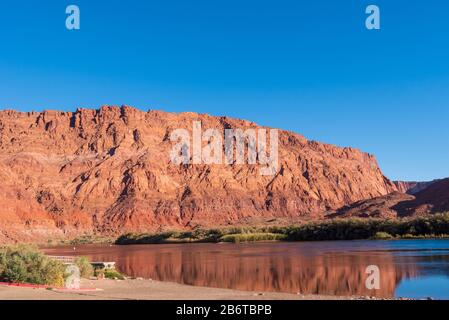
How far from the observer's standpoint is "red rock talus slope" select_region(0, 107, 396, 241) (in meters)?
137

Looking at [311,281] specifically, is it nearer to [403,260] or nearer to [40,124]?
[403,260]

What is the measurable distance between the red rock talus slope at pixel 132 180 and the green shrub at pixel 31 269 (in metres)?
92.7

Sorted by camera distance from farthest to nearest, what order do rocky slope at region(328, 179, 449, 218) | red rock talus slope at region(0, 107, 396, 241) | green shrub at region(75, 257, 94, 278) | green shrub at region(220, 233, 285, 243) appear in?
red rock talus slope at region(0, 107, 396, 241) → rocky slope at region(328, 179, 449, 218) → green shrub at region(220, 233, 285, 243) → green shrub at region(75, 257, 94, 278)

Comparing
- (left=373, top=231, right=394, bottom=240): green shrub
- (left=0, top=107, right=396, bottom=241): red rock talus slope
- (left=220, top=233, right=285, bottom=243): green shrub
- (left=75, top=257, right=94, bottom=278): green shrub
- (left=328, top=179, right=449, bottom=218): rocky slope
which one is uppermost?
(left=0, top=107, right=396, bottom=241): red rock talus slope

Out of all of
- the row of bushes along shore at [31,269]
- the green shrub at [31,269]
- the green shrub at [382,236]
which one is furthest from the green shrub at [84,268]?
the green shrub at [382,236]

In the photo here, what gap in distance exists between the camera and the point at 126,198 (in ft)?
479

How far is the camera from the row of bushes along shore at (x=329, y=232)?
243 feet

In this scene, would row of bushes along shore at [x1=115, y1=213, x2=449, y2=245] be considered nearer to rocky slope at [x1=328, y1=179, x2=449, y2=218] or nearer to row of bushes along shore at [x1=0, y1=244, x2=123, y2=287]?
rocky slope at [x1=328, y1=179, x2=449, y2=218]

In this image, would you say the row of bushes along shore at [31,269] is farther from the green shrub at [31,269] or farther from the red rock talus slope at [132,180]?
the red rock talus slope at [132,180]

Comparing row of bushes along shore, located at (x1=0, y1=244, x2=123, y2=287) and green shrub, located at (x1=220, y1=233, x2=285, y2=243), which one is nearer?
row of bushes along shore, located at (x1=0, y1=244, x2=123, y2=287)

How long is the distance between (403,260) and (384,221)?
46800 millimetres

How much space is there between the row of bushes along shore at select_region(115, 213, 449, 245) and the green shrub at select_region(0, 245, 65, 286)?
2239 inches

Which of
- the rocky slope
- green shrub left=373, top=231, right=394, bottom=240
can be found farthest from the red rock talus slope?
green shrub left=373, top=231, right=394, bottom=240
